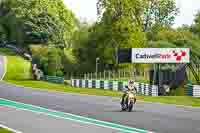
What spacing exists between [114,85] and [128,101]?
87.5ft

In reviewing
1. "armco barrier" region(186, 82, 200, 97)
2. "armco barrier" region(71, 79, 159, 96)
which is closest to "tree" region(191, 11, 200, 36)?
"armco barrier" region(71, 79, 159, 96)

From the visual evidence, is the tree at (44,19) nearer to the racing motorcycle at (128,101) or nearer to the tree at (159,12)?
the tree at (159,12)

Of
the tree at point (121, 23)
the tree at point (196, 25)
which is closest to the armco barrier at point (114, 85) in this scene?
the tree at point (121, 23)

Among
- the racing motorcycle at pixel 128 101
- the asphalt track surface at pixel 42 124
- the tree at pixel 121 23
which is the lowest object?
the asphalt track surface at pixel 42 124

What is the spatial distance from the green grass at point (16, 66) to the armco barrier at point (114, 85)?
18.4 metres

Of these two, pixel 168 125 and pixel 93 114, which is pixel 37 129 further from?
pixel 93 114

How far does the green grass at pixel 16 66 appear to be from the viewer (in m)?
79.3

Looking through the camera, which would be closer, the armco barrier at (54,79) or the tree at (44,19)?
the armco barrier at (54,79)

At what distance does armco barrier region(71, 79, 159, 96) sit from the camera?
47.9m

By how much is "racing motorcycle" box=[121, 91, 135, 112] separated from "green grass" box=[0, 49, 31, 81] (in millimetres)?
50271

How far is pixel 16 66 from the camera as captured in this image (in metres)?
95.5

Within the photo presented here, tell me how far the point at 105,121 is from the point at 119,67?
5672cm

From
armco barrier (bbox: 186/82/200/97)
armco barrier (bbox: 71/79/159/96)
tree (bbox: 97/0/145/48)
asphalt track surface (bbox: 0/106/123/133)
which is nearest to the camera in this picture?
asphalt track surface (bbox: 0/106/123/133)

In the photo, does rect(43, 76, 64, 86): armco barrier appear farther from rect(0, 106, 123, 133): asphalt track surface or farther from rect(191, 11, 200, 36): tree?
rect(191, 11, 200, 36): tree
